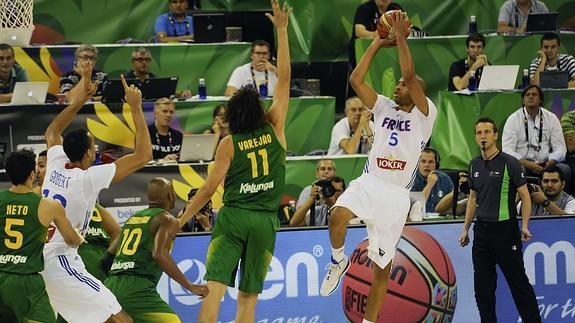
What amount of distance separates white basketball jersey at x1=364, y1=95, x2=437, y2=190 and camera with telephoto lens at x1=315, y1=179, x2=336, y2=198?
9.32ft

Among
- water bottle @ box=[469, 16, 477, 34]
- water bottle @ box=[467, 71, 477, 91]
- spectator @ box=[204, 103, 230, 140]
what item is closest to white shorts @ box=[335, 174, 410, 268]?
spectator @ box=[204, 103, 230, 140]

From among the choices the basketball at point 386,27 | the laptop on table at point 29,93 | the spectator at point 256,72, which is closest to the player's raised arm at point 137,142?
the basketball at point 386,27

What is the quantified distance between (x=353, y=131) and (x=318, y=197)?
82.8 inches

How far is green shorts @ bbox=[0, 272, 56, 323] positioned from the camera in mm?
9773

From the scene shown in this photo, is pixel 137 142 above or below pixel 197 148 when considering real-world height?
above

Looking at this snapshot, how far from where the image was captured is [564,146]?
15.8 m

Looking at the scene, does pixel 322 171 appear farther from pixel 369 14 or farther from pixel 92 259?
pixel 92 259

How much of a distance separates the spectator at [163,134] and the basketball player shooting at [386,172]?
4.76 m

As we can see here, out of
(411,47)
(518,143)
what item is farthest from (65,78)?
(518,143)

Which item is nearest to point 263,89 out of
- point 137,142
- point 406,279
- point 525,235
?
point 406,279

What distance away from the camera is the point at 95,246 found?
444 inches

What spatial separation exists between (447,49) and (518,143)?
7.30ft

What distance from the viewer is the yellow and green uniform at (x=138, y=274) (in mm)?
9820

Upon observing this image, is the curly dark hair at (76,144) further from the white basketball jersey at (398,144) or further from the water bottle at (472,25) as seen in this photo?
the water bottle at (472,25)
